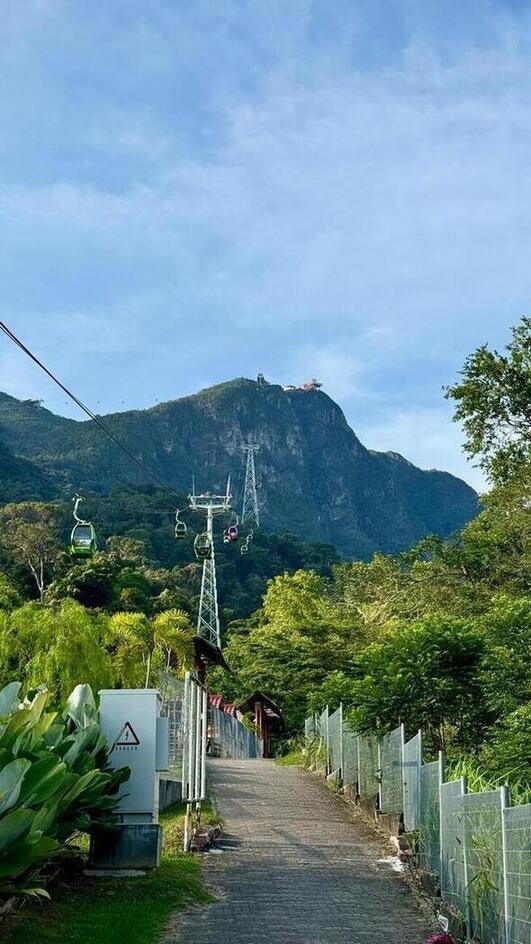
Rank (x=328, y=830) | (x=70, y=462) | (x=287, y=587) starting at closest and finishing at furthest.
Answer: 1. (x=328, y=830)
2. (x=287, y=587)
3. (x=70, y=462)

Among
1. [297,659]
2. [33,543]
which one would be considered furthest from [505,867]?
[33,543]

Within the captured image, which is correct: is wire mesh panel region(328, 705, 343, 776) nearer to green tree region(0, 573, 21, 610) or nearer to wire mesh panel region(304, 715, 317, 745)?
wire mesh panel region(304, 715, 317, 745)

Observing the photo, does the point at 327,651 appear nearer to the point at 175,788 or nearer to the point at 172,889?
the point at 175,788

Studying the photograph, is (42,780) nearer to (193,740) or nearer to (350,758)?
(193,740)

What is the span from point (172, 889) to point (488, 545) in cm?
1999

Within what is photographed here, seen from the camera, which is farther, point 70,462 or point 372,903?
point 70,462

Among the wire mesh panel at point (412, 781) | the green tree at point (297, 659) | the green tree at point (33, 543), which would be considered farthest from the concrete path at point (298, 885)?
the green tree at point (33, 543)

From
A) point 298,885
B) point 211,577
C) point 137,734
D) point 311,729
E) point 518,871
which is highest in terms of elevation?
point 211,577

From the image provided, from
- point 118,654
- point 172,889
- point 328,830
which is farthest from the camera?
point 118,654

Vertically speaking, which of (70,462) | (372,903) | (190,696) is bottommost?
(372,903)

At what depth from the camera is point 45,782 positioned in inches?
297

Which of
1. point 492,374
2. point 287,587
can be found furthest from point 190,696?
point 287,587

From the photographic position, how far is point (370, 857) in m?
13.3

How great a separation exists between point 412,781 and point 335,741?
9829mm
